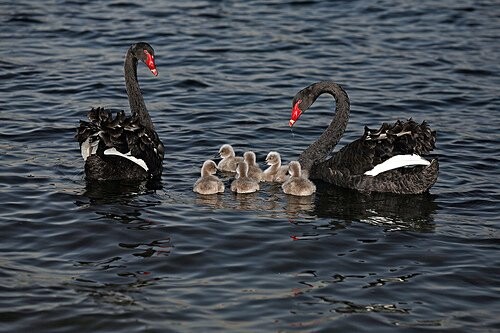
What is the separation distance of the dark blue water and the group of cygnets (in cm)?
10

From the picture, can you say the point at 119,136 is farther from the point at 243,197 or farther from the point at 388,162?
the point at 388,162

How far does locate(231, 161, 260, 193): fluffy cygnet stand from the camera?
29.0ft

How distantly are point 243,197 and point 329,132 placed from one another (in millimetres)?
1572

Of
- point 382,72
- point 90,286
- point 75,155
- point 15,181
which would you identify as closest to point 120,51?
point 382,72

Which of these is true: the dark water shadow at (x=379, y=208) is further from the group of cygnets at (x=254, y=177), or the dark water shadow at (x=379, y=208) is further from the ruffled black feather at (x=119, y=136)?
the ruffled black feather at (x=119, y=136)

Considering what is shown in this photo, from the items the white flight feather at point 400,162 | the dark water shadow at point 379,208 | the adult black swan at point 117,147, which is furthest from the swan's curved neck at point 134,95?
A: the white flight feather at point 400,162

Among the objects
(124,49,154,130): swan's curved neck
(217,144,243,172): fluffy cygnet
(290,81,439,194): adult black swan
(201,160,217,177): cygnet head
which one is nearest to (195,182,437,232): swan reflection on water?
(290,81,439,194): adult black swan

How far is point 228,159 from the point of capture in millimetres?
9586

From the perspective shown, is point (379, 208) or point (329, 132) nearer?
point (379, 208)

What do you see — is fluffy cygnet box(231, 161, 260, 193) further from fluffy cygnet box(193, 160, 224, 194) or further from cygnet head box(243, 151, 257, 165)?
cygnet head box(243, 151, 257, 165)

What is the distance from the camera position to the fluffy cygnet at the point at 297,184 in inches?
349

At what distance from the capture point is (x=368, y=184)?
9102 millimetres

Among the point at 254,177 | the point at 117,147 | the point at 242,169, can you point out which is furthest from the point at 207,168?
the point at 117,147

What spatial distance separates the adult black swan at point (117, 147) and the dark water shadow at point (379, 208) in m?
1.53
